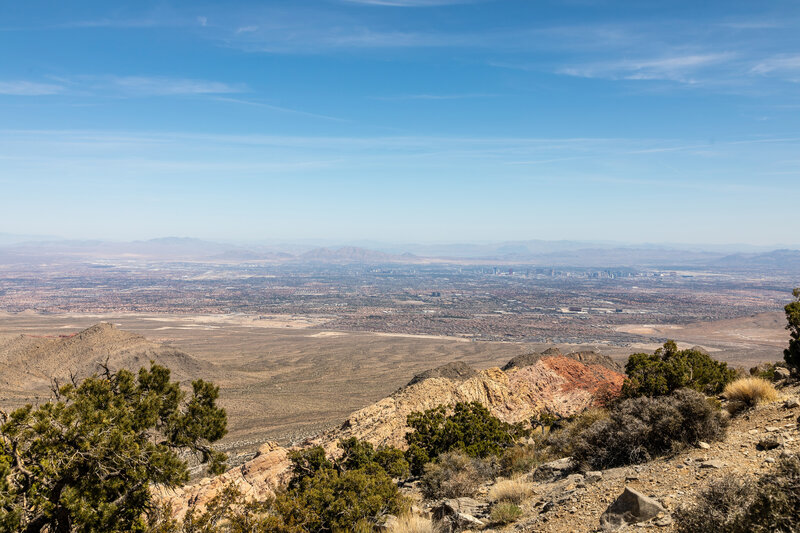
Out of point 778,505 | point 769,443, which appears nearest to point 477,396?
point 769,443

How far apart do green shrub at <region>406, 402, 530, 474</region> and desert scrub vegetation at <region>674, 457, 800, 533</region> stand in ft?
52.0

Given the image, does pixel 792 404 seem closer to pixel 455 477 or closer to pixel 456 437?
pixel 455 477

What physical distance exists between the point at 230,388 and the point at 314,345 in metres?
32.2

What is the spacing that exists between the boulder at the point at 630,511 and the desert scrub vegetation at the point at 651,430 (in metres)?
3.53

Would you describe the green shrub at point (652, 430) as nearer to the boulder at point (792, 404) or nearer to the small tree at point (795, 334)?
the boulder at point (792, 404)

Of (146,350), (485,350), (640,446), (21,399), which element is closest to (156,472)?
(640,446)

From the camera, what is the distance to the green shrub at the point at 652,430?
10.8 m

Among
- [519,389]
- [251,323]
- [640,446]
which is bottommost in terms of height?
[251,323]

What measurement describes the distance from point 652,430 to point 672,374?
35.5 ft

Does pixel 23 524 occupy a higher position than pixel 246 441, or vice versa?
pixel 23 524

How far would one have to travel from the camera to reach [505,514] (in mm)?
9805

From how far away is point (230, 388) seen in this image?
5866 centimetres

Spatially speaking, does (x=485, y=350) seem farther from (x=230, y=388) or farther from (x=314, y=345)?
(x=230, y=388)

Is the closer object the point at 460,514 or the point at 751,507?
the point at 751,507
